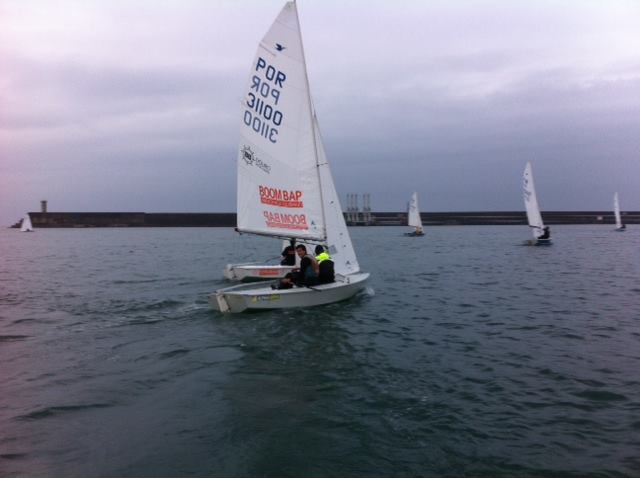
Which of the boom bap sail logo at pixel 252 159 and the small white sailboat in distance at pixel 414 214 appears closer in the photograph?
the boom bap sail logo at pixel 252 159

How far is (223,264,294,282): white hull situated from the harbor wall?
3571 inches

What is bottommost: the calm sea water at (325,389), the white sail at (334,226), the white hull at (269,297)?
the calm sea water at (325,389)

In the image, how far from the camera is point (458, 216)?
116m

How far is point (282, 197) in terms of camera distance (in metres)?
13.1

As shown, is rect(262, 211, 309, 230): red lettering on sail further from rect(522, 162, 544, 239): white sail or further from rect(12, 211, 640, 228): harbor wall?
rect(12, 211, 640, 228): harbor wall

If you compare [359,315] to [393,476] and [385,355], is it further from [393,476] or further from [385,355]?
[393,476]

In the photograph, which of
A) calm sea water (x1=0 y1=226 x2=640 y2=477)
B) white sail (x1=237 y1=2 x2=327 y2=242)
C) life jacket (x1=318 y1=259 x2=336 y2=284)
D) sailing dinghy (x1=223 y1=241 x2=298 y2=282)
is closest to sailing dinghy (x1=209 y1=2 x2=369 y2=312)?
white sail (x1=237 y1=2 x2=327 y2=242)

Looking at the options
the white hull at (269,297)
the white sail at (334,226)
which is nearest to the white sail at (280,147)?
the white hull at (269,297)

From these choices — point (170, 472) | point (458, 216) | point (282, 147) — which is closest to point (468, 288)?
point (282, 147)

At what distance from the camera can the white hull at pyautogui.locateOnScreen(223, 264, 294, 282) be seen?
17.3m

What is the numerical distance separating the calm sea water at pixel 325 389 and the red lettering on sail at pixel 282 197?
2.81 metres

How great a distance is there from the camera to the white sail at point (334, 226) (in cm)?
1480

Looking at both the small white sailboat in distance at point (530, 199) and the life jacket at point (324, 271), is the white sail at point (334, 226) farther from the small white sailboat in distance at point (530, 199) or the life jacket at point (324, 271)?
the small white sailboat in distance at point (530, 199)

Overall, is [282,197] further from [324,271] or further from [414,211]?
[414,211]
